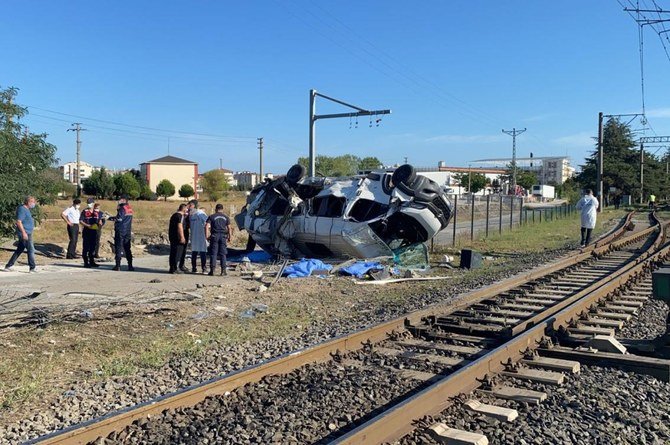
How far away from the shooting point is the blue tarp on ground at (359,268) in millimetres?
13781

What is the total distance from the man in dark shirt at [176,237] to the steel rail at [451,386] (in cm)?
827

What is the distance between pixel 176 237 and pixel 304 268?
292 centimetres

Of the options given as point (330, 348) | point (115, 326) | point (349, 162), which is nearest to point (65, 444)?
point (330, 348)

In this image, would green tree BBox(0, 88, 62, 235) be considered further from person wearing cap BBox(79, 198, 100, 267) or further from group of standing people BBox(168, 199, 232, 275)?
group of standing people BBox(168, 199, 232, 275)

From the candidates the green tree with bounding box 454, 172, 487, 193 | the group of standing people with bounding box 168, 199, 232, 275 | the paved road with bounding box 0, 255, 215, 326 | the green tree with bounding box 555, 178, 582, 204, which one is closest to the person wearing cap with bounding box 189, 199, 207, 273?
the group of standing people with bounding box 168, 199, 232, 275

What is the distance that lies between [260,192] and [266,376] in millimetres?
12457

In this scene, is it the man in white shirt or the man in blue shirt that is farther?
the man in white shirt

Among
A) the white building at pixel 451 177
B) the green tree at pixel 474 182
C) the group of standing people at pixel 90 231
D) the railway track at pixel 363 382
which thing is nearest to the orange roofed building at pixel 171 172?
the white building at pixel 451 177

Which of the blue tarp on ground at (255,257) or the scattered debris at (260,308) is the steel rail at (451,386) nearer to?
the scattered debris at (260,308)

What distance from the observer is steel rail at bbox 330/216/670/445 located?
4199mm

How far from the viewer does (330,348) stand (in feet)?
21.5

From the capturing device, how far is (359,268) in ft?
45.9

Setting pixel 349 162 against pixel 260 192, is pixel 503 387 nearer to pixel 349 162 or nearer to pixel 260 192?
pixel 260 192

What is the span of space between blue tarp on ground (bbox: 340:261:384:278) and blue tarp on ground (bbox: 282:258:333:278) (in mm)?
525
